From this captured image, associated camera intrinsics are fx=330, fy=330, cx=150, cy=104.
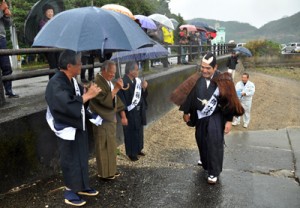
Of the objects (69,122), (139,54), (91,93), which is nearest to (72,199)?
(69,122)

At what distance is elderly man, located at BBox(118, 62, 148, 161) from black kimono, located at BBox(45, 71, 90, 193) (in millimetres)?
1530

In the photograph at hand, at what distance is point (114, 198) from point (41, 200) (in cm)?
81

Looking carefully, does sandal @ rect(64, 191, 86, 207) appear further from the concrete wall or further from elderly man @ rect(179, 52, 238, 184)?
elderly man @ rect(179, 52, 238, 184)

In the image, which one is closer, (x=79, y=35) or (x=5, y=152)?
(x=79, y=35)

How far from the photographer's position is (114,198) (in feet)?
12.6

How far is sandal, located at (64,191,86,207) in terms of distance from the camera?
3.59 m

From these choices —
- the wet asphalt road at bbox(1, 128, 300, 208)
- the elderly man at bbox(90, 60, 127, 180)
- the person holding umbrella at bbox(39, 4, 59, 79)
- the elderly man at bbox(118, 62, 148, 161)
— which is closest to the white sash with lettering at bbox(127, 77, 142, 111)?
the elderly man at bbox(118, 62, 148, 161)

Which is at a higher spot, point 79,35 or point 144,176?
point 79,35

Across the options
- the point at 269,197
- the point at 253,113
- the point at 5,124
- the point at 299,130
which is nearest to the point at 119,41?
the point at 5,124

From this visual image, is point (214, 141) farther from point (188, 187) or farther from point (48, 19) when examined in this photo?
point (48, 19)

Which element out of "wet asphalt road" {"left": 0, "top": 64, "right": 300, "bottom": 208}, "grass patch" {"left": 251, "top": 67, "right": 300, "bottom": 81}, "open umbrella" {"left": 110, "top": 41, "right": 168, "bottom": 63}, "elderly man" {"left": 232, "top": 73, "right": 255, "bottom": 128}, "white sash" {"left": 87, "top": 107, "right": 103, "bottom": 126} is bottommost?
"grass patch" {"left": 251, "top": 67, "right": 300, "bottom": 81}

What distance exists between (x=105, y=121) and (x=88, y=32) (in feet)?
4.31

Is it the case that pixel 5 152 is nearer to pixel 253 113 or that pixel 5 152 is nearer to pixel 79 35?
pixel 79 35

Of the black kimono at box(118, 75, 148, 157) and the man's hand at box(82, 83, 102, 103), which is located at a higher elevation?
the man's hand at box(82, 83, 102, 103)
